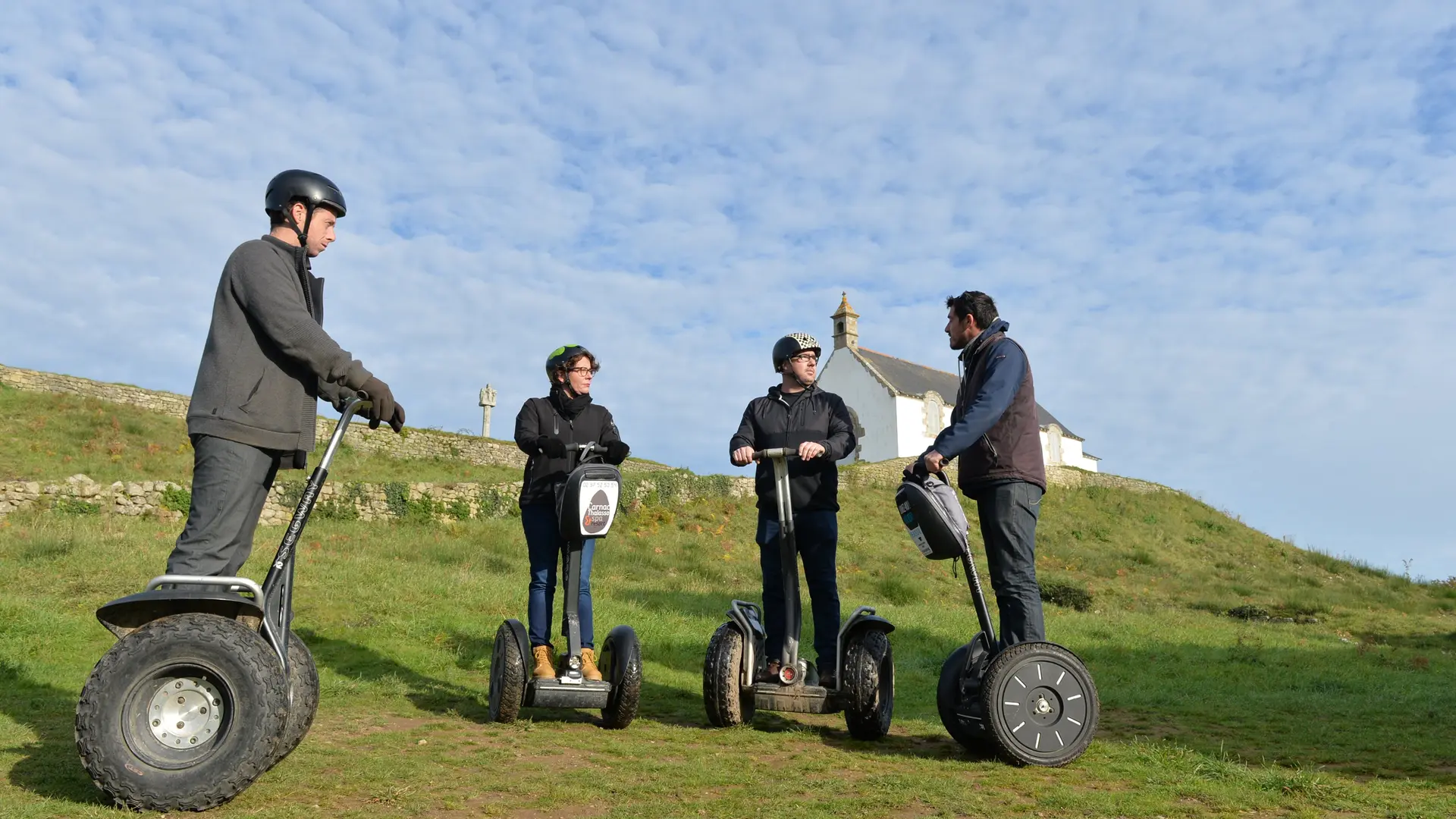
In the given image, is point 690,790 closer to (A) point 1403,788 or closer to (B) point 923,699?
(A) point 1403,788

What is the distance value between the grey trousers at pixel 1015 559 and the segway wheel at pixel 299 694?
3.16 meters

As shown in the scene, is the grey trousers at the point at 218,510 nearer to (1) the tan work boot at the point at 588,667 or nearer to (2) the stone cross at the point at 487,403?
(1) the tan work boot at the point at 588,667

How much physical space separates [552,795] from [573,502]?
195 cm

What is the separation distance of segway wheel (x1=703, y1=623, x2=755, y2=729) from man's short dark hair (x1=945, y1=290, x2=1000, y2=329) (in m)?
2.26

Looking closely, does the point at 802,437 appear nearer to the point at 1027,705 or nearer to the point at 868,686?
the point at 868,686

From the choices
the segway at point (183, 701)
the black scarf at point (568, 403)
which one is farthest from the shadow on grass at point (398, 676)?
the segway at point (183, 701)

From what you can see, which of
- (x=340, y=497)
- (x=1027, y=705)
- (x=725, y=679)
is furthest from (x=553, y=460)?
(x=340, y=497)

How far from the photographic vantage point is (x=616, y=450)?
568 centimetres

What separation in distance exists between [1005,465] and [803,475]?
1319mm

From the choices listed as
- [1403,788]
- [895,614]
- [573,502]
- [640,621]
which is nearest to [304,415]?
[573,502]

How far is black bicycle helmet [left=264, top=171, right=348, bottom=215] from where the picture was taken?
13.4ft

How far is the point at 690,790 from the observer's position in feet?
12.3

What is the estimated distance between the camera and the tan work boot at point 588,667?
5.40 meters

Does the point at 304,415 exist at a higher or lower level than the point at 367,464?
lower
